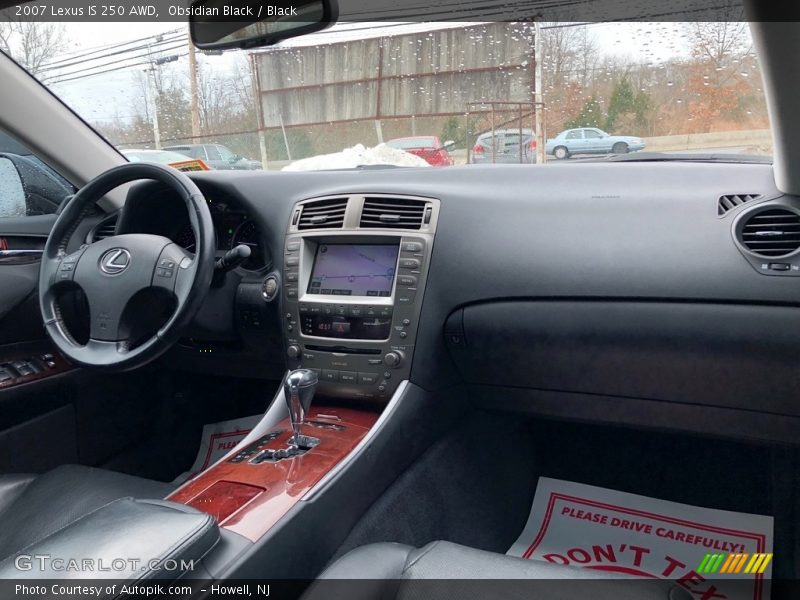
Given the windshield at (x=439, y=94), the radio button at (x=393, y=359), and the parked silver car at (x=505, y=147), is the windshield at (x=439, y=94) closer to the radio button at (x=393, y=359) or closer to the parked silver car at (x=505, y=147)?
the parked silver car at (x=505, y=147)

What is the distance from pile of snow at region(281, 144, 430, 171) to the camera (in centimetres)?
229

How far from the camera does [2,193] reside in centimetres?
250

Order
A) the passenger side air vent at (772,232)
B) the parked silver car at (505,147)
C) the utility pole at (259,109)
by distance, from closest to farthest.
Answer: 1. the passenger side air vent at (772,232)
2. the parked silver car at (505,147)
3. the utility pole at (259,109)

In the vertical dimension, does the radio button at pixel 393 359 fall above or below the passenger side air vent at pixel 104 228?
below

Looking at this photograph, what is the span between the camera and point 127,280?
1.89m

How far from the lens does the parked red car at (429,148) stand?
2203 millimetres

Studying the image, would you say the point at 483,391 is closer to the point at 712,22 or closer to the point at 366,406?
the point at 366,406

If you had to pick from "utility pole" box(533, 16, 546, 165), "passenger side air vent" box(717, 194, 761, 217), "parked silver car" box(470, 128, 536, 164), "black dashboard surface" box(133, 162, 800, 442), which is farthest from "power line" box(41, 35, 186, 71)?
"passenger side air vent" box(717, 194, 761, 217)

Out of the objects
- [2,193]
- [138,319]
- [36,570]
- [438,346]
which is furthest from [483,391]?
[2,193]

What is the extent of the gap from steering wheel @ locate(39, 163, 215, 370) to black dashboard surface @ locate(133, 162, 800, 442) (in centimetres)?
35

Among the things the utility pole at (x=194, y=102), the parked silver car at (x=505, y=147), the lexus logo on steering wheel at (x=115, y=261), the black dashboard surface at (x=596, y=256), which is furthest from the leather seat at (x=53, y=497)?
the parked silver car at (x=505, y=147)

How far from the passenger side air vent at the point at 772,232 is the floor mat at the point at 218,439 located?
1.85 m

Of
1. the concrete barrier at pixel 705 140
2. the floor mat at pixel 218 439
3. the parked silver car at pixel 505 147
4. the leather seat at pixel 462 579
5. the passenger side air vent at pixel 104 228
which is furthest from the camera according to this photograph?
the floor mat at pixel 218 439

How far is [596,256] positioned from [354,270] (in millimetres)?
689
